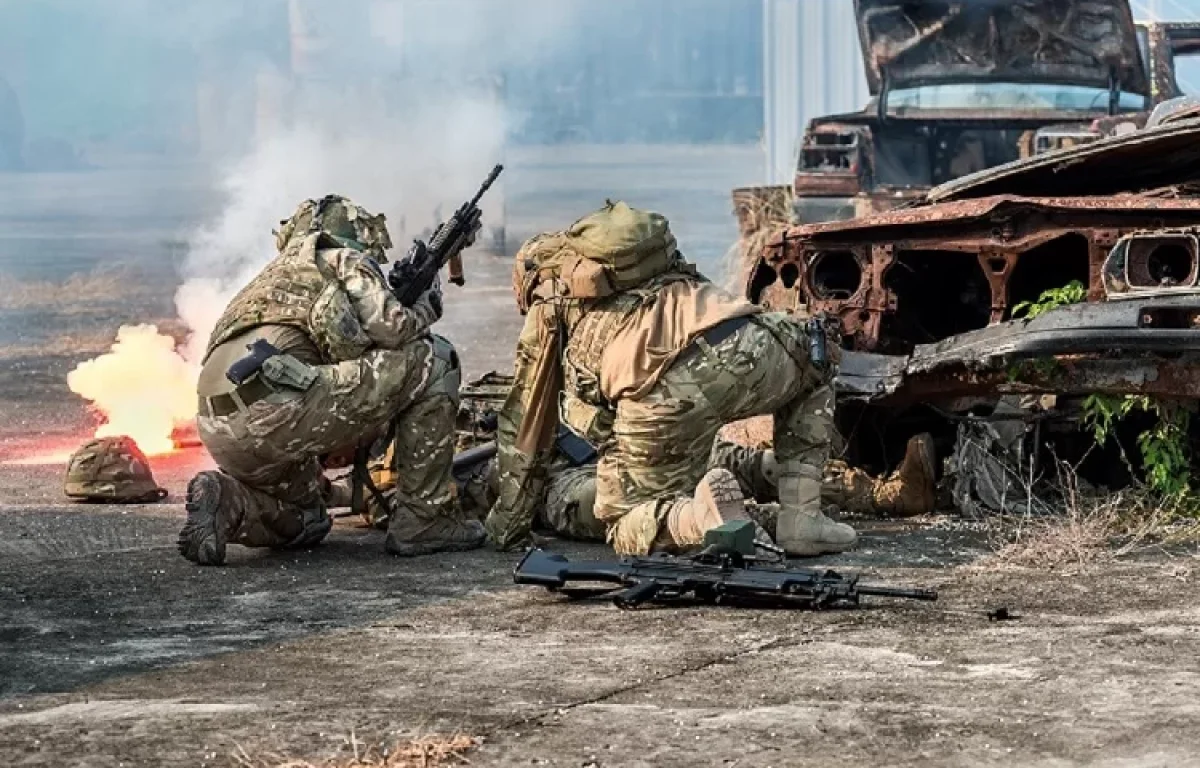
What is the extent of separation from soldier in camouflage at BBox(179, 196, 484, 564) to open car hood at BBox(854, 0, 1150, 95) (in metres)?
9.82

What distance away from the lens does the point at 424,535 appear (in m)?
9.19

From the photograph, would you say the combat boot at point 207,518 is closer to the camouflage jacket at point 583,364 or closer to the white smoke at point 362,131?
the camouflage jacket at point 583,364

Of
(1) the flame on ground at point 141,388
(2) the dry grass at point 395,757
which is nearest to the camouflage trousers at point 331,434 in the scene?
(2) the dry grass at point 395,757

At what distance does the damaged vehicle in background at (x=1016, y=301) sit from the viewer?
29.0 ft

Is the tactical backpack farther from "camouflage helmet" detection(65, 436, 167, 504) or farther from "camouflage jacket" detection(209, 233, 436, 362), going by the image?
"camouflage helmet" detection(65, 436, 167, 504)

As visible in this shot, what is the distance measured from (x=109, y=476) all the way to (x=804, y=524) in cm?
387

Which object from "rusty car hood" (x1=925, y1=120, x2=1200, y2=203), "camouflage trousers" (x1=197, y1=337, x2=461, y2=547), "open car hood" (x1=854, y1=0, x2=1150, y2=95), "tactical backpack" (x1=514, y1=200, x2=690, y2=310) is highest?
"open car hood" (x1=854, y1=0, x2=1150, y2=95)

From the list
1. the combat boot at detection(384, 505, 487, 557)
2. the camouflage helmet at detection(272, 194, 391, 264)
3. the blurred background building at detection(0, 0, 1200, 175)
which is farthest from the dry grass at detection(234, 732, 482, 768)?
the blurred background building at detection(0, 0, 1200, 175)

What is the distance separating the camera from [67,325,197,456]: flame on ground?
45.1 ft

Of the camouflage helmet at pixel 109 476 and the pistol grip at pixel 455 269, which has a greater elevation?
the pistol grip at pixel 455 269

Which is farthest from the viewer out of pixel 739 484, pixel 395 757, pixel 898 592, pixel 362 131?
pixel 362 131

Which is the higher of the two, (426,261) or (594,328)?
(426,261)

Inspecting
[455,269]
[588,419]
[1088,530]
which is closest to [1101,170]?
[1088,530]

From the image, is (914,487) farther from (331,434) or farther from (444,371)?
(331,434)
